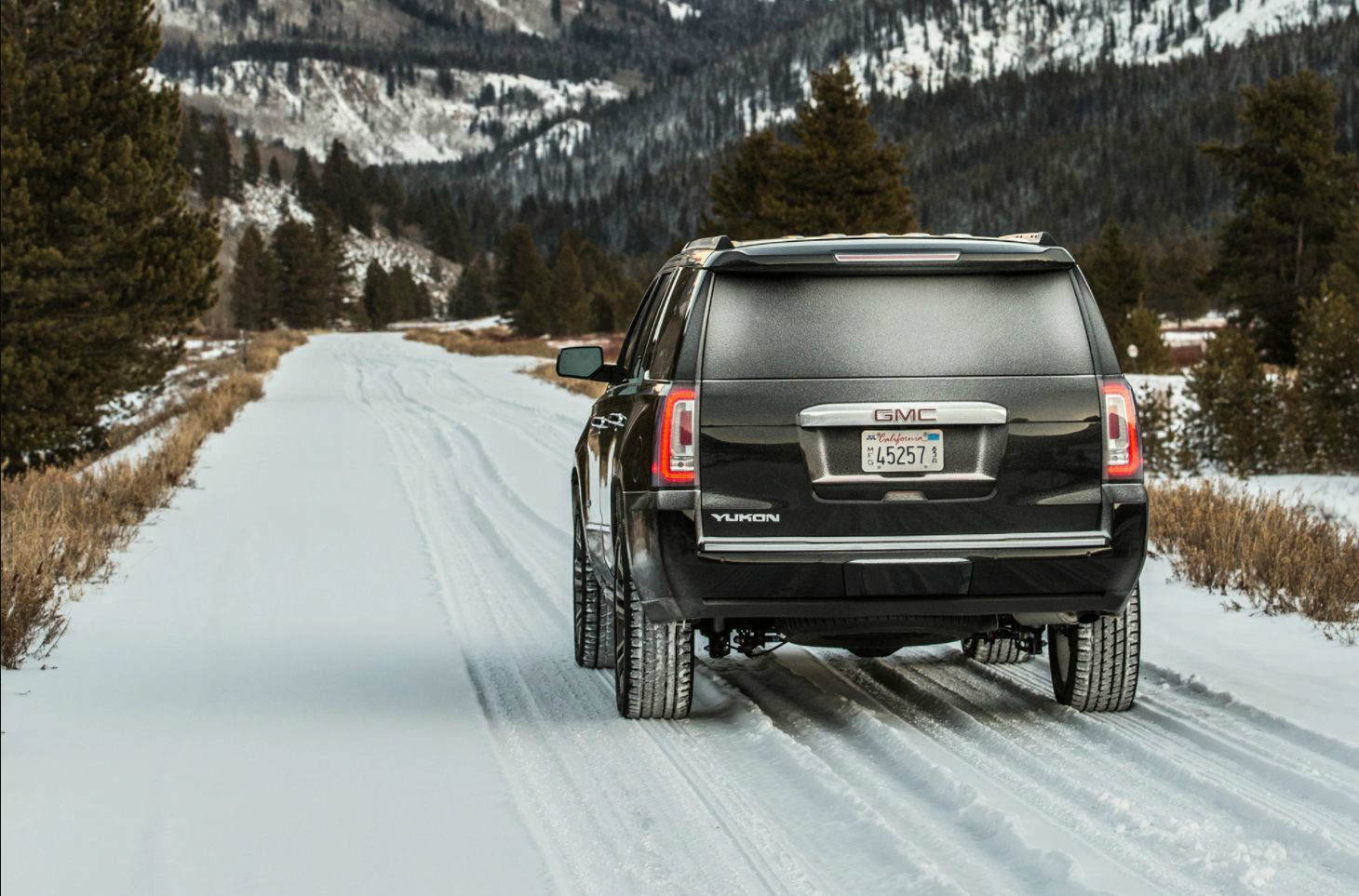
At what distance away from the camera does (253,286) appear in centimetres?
11862

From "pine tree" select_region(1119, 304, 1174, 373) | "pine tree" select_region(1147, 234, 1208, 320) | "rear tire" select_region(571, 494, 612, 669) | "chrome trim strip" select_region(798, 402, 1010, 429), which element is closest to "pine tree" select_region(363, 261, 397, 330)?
"pine tree" select_region(1147, 234, 1208, 320)

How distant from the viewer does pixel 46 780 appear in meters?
5.39

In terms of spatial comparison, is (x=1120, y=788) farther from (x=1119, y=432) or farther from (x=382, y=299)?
(x=382, y=299)

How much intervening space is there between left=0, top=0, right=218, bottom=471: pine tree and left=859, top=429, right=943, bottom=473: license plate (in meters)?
20.8

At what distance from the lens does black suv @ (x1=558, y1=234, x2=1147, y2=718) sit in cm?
527

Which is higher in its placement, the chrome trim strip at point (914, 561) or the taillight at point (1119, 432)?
the taillight at point (1119, 432)

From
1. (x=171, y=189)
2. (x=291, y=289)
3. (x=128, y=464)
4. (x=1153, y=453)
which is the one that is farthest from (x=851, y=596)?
(x=291, y=289)

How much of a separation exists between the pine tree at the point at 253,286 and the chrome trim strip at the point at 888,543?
108991 mm

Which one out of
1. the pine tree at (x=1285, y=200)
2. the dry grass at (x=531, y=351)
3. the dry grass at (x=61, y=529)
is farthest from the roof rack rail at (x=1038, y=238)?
the pine tree at (x=1285, y=200)

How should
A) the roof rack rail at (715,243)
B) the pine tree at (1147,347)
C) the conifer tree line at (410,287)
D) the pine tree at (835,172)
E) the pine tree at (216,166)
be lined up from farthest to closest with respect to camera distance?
the pine tree at (216,166)
the conifer tree line at (410,287)
the pine tree at (1147,347)
the pine tree at (835,172)
the roof rack rail at (715,243)

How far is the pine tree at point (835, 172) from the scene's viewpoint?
136ft

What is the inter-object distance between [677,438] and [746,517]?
38cm

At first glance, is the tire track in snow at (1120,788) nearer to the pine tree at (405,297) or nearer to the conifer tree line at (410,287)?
the conifer tree line at (410,287)

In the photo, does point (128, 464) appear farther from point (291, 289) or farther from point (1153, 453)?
point (291, 289)
